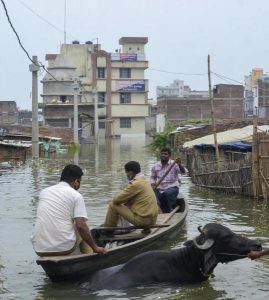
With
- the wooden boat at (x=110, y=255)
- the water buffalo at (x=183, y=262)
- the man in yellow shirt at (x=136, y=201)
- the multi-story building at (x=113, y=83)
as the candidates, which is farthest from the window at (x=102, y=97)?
the water buffalo at (x=183, y=262)

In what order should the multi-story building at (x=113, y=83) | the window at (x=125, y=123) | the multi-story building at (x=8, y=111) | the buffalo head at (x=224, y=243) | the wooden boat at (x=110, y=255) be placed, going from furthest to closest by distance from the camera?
the multi-story building at (x=8, y=111)
the window at (x=125, y=123)
the multi-story building at (x=113, y=83)
the wooden boat at (x=110, y=255)
the buffalo head at (x=224, y=243)

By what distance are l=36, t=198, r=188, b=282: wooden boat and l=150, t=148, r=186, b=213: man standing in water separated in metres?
2.53

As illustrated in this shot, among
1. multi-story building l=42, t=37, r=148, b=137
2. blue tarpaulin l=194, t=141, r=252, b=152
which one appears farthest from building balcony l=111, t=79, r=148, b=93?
blue tarpaulin l=194, t=141, r=252, b=152

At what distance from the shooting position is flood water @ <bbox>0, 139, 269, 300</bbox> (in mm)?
7973

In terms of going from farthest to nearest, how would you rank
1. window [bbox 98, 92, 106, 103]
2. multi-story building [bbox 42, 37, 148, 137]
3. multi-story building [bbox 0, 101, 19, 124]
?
multi-story building [bbox 0, 101, 19, 124] → window [bbox 98, 92, 106, 103] → multi-story building [bbox 42, 37, 148, 137]

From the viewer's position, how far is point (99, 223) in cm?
1380

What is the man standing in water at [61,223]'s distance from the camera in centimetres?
780

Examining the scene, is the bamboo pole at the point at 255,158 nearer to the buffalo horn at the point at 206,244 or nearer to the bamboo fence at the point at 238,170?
the bamboo fence at the point at 238,170

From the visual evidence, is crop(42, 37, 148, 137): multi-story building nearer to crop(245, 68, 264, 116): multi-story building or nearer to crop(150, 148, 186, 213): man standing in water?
crop(245, 68, 264, 116): multi-story building

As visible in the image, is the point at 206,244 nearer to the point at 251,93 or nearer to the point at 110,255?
the point at 110,255

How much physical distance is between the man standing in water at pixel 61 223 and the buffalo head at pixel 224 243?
1.40m

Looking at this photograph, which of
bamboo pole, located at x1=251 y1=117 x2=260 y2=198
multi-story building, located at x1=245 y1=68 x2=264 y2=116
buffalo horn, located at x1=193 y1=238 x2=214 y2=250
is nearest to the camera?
buffalo horn, located at x1=193 y1=238 x2=214 y2=250

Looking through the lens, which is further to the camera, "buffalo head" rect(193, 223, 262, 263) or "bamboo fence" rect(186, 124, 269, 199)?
"bamboo fence" rect(186, 124, 269, 199)

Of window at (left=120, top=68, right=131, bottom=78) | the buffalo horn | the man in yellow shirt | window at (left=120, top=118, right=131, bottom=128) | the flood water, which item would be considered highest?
window at (left=120, top=68, right=131, bottom=78)
